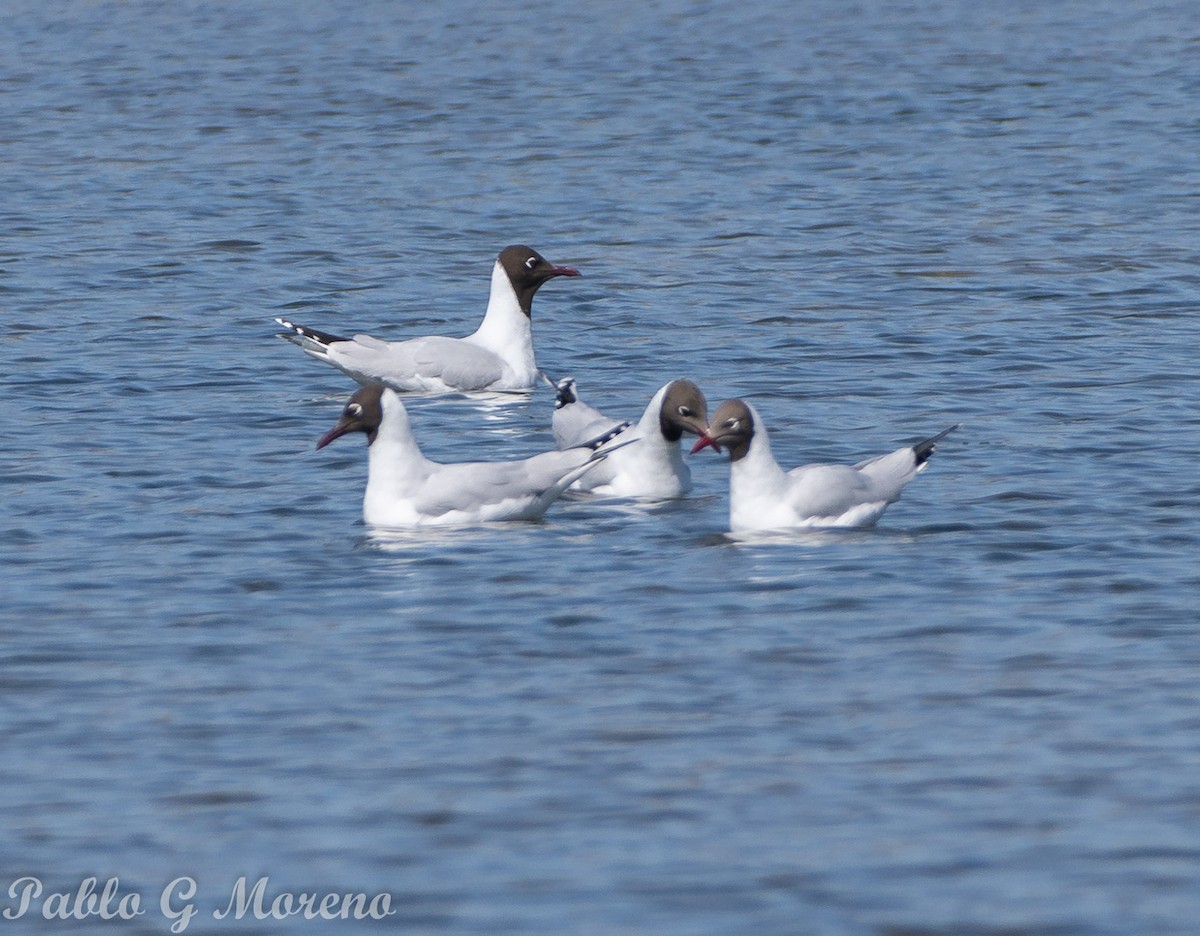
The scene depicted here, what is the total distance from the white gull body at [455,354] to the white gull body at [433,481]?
4.10 m

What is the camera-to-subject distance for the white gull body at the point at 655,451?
13930 millimetres

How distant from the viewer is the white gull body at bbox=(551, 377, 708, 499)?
13930 mm

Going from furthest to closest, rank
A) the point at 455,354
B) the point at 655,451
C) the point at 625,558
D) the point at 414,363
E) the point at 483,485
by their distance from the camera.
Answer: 1. the point at 455,354
2. the point at 414,363
3. the point at 655,451
4. the point at 483,485
5. the point at 625,558

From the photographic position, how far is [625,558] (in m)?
12.4

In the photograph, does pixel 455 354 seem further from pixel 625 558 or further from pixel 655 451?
pixel 625 558

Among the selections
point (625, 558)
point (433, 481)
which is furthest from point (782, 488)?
point (433, 481)

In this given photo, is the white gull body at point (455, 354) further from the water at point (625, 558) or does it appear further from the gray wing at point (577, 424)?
the gray wing at point (577, 424)

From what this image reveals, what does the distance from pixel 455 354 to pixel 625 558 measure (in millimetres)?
5506

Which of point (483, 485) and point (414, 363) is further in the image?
point (414, 363)

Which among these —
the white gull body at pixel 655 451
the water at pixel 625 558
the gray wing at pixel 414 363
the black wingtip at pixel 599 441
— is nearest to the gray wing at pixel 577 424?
the white gull body at pixel 655 451

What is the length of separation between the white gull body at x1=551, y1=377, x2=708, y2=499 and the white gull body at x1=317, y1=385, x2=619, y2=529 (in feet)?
2.28

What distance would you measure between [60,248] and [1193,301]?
11.4 metres

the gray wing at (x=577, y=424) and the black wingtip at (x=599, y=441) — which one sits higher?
the black wingtip at (x=599, y=441)

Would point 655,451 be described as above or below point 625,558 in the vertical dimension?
above
